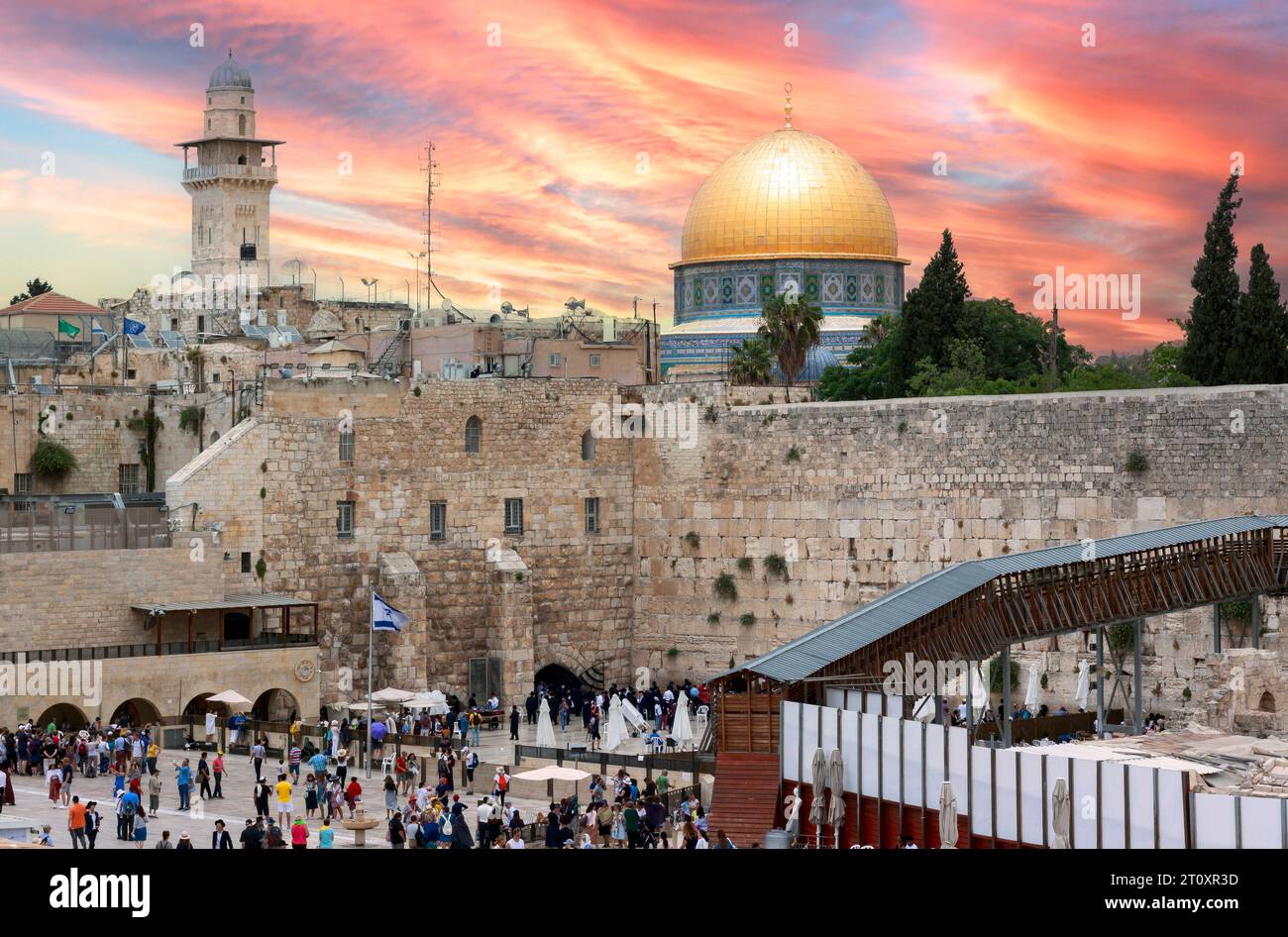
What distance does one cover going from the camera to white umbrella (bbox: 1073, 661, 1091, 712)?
34.1 meters

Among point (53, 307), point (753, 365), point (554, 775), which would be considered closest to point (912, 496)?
point (753, 365)

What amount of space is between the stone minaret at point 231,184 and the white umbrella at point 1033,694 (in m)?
39.1

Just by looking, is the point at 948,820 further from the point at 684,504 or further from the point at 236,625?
the point at 684,504

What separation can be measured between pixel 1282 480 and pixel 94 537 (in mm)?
20041

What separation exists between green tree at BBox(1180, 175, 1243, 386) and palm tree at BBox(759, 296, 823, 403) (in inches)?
384

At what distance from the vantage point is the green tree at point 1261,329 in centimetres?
3778

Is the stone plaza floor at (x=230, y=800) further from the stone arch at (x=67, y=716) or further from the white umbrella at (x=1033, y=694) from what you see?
the white umbrella at (x=1033, y=694)

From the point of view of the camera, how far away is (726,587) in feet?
129

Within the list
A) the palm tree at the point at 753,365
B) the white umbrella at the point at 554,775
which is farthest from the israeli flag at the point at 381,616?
the palm tree at the point at 753,365

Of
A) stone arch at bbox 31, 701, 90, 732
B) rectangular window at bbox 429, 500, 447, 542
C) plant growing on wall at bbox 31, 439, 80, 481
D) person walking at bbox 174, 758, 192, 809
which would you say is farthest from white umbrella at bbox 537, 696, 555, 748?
plant growing on wall at bbox 31, 439, 80, 481

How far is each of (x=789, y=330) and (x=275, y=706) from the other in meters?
16.6

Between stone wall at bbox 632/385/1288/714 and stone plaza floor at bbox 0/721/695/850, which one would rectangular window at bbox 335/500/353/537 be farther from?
stone plaza floor at bbox 0/721/695/850
